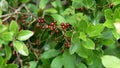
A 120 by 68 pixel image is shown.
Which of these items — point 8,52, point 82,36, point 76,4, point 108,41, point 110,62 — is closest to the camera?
point 110,62

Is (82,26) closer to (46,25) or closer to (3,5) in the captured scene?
(46,25)

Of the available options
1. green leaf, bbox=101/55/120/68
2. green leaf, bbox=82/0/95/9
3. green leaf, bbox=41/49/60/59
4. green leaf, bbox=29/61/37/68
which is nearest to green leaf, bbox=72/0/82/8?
green leaf, bbox=82/0/95/9

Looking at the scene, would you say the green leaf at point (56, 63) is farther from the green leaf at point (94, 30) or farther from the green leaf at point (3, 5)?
the green leaf at point (3, 5)

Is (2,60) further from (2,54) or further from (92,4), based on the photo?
(92,4)

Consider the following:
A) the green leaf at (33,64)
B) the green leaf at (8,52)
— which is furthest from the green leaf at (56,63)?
the green leaf at (8,52)

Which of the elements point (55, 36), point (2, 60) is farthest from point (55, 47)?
point (2, 60)

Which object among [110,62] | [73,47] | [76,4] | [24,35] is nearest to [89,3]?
[76,4]

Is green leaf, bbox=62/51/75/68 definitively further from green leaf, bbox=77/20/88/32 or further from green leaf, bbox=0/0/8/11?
green leaf, bbox=0/0/8/11
